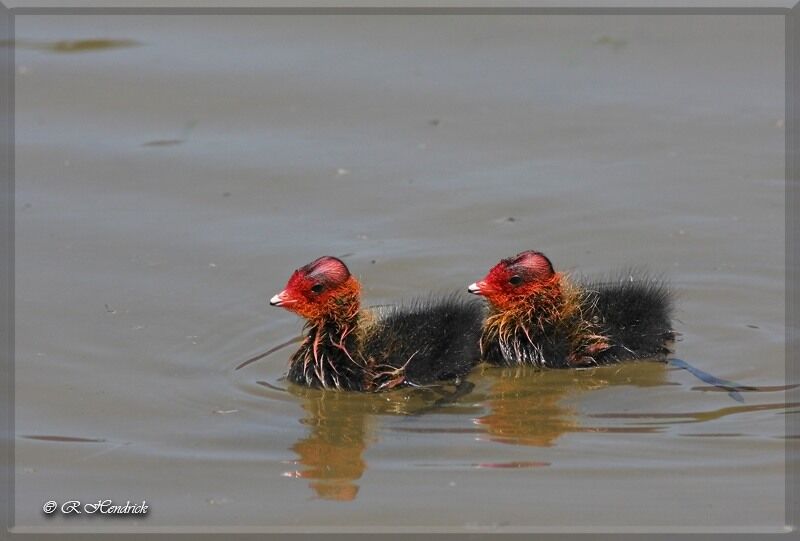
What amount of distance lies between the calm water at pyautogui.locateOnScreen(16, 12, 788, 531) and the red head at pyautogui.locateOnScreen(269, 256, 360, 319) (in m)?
0.49

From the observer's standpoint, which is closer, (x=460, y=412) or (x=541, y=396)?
(x=460, y=412)

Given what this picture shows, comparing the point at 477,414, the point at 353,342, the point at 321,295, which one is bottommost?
the point at 477,414

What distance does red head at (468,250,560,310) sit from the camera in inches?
356

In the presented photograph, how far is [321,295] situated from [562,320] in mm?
1523

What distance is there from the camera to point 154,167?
38.4ft

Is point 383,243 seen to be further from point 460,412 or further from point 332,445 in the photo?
point 332,445

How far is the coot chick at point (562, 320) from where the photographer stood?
8.97 meters

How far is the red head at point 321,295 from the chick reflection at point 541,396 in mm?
1025

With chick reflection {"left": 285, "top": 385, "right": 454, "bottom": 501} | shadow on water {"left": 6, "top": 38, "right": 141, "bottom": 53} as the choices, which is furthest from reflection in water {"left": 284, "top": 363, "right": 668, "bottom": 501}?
shadow on water {"left": 6, "top": 38, "right": 141, "bottom": 53}

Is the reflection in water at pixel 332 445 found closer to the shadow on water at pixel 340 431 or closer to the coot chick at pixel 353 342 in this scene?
the shadow on water at pixel 340 431

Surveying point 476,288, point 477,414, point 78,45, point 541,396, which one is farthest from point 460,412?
point 78,45

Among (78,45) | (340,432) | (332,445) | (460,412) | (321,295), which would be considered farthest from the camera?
(78,45)

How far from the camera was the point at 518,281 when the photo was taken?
9039 millimetres

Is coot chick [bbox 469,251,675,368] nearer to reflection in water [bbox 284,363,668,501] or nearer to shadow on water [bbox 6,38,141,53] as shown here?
reflection in water [bbox 284,363,668,501]
